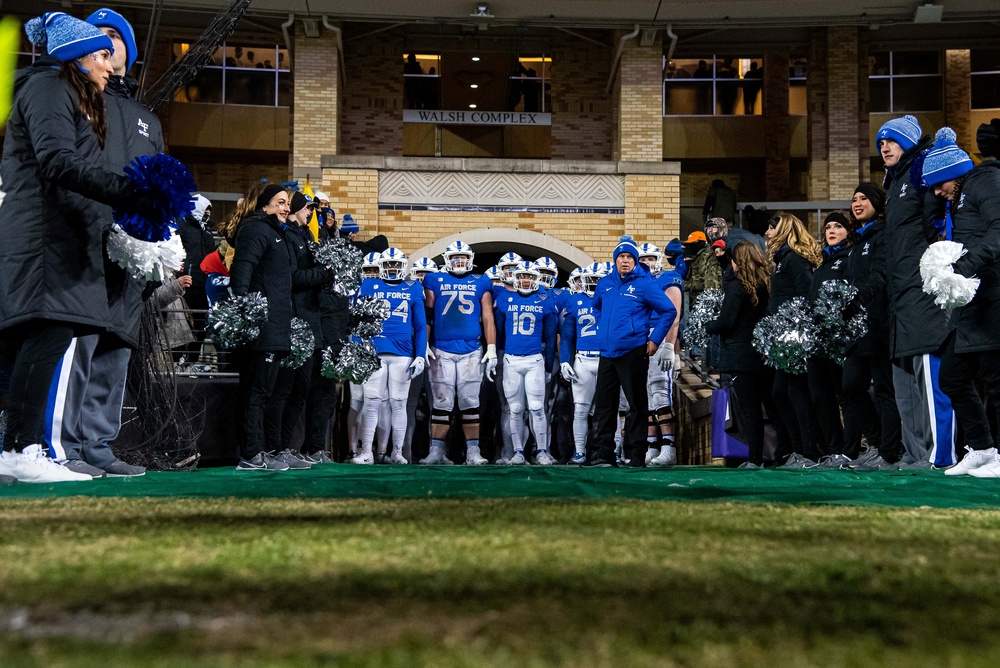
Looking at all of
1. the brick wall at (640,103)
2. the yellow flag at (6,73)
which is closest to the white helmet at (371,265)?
the yellow flag at (6,73)

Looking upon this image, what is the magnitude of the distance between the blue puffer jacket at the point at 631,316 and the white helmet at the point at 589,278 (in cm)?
287

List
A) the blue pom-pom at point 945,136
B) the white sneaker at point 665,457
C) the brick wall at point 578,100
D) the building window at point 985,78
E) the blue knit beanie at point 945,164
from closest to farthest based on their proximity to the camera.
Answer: the blue knit beanie at point 945,164 < the blue pom-pom at point 945,136 < the white sneaker at point 665,457 < the brick wall at point 578,100 < the building window at point 985,78

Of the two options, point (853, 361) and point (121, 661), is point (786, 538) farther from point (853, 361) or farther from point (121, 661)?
point (853, 361)

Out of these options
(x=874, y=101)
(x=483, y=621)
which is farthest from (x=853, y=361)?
(x=874, y=101)

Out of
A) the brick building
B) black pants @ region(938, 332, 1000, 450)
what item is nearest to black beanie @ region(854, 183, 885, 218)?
black pants @ region(938, 332, 1000, 450)

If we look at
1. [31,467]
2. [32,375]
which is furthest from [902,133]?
[31,467]

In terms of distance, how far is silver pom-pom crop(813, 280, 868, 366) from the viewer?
775 centimetres

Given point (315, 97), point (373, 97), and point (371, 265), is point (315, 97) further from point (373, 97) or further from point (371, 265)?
point (371, 265)

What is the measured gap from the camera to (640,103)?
24.0m

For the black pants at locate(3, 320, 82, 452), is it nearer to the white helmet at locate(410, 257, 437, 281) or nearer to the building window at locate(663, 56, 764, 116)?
the white helmet at locate(410, 257, 437, 281)

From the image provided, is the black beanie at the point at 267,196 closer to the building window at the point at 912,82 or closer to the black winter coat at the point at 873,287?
the black winter coat at the point at 873,287

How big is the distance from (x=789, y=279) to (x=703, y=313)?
1.39m

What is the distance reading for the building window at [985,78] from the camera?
98.4ft

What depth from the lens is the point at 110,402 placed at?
559 centimetres
